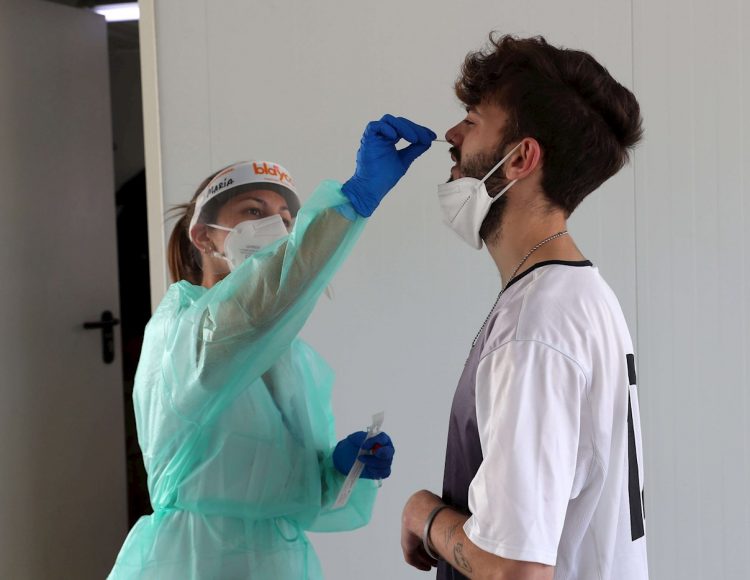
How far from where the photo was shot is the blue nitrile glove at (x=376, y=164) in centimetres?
124

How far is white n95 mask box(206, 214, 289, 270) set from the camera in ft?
4.92

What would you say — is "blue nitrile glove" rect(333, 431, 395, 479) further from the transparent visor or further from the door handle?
the door handle

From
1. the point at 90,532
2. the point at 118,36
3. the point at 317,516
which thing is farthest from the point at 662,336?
the point at 118,36

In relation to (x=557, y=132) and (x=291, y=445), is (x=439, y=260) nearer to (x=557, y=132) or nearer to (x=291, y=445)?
(x=291, y=445)

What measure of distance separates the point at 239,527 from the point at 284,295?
45 cm

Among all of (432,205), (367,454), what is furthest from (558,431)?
(432,205)

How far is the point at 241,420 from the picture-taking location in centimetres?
140

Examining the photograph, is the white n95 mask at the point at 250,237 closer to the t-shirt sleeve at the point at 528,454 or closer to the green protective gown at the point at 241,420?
the green protective gown at the point at 241,420

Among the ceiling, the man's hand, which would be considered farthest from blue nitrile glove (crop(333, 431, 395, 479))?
the ceiling

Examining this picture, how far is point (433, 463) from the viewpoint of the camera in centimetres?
217

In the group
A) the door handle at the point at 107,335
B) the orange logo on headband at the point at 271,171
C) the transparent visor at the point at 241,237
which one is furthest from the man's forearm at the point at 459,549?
the door handle at the point at 107,335

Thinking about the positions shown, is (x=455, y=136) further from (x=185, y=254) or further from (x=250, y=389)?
(x=185, y=254)

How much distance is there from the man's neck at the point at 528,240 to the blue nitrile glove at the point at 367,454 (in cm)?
51

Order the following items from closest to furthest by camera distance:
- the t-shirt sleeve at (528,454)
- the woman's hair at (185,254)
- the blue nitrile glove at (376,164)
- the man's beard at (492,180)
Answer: the t-shirt sleeve at (528,454) < the man's beard at (492,180) < the blue nitrile glove at (376,164) < the woman's hair at (185,254)
